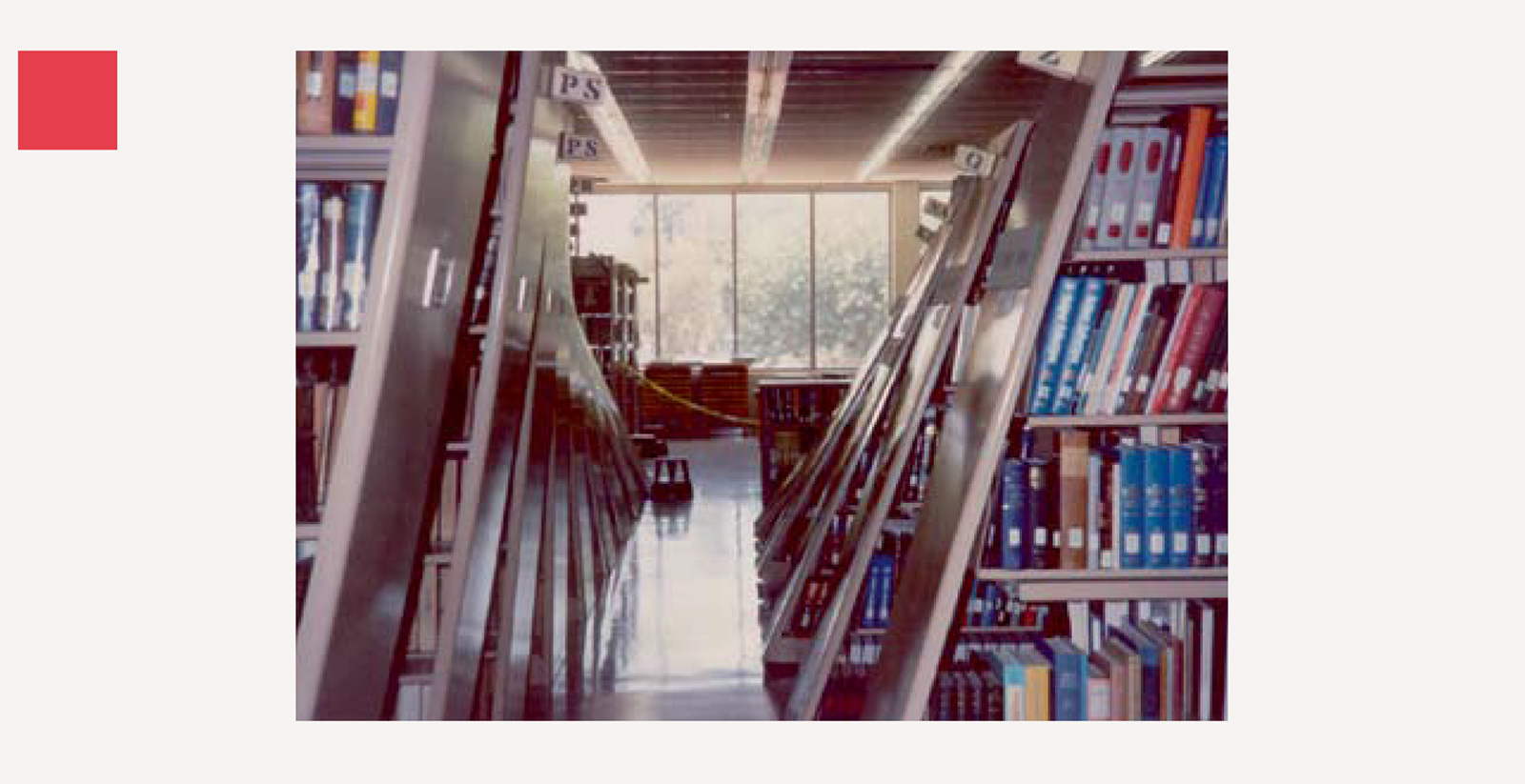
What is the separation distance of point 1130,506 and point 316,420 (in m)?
1.57

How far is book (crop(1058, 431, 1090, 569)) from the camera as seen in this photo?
2367 mm

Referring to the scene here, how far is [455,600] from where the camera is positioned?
250 centimetres

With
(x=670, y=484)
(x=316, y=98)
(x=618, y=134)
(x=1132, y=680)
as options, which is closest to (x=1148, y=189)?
(x=1132, y=680)

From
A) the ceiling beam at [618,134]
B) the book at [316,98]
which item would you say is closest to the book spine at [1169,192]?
the book at [316,98]

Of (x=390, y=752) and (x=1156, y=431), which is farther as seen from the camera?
(x=1156, y=431)

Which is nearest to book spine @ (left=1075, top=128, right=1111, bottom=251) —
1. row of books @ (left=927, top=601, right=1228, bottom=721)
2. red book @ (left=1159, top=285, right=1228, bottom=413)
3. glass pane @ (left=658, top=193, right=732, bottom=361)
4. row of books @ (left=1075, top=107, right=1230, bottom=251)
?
row of books @ (left=1075, top=107, right=1230, bottom=251)

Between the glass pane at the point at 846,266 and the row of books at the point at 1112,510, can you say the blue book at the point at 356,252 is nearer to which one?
the row of books at the point at 1112,510

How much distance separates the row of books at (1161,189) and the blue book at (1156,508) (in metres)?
0.42
